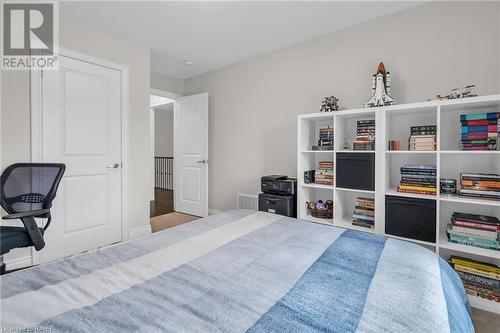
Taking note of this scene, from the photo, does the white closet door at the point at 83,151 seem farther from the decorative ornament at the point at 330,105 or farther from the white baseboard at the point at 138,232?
the decorative ornament at the point at 330,105

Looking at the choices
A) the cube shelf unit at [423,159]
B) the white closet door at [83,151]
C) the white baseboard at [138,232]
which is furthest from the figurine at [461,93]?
the white baseboard at [138,232]

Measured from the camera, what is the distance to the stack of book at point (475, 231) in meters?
1.72

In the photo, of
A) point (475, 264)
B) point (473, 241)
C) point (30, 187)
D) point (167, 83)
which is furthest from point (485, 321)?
point (167, 83)

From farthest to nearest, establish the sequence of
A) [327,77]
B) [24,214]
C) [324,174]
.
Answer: [327,77]
[324,174]
[24,214]

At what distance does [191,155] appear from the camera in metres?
4.20

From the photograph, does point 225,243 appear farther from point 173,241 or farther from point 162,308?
point 162,308

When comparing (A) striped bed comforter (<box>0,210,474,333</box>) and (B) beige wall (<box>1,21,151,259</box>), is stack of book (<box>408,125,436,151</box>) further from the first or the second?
(B) beige wall (<box>1,21,151,259</box>)

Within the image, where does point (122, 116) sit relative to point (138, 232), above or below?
above

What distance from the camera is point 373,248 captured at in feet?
4.28

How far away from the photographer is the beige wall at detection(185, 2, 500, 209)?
2043 millimetres

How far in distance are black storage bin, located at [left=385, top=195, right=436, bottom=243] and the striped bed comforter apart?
737 mm

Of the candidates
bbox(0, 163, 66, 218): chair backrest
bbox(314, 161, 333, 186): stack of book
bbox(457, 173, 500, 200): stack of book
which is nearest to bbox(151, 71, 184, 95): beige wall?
bbox(0, 163, 66, 218): chair backrest

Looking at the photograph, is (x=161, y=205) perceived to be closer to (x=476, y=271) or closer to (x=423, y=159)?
(x=423, y=159)

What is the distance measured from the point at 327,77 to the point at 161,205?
3.99 meters
